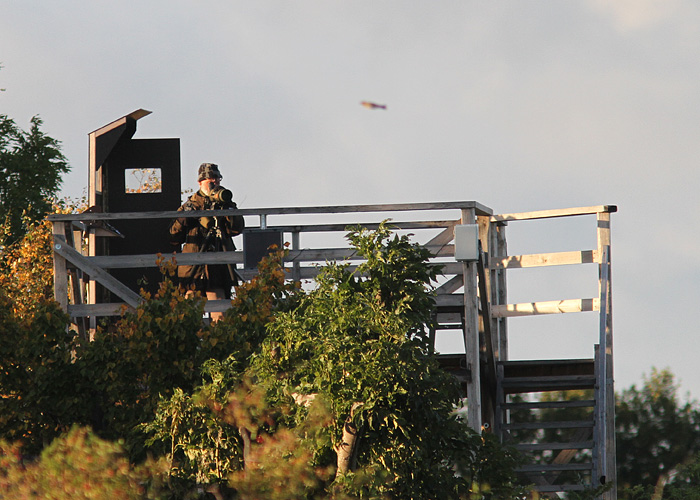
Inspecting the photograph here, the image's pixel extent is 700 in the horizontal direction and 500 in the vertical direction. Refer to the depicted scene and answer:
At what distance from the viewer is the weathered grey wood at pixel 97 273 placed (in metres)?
12.9

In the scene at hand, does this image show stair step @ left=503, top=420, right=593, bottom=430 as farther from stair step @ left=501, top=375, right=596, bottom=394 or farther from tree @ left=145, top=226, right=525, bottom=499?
tree @ left=145, top=226, right=525, bottom=499

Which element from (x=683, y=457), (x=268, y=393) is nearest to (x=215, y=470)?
(x=268, y=393)

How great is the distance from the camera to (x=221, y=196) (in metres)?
13.3

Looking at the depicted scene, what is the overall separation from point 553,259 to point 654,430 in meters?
9.15

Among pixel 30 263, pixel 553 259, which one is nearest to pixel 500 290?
pixel 553 259

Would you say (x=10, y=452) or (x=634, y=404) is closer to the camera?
(x=10, y=452)

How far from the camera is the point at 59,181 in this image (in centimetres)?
3067

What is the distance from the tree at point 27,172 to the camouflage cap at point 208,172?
14.8 metres

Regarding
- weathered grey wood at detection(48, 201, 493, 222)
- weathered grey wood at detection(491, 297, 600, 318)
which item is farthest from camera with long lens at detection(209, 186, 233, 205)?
weathered grey wood at detection(491, 297, 600, 318)

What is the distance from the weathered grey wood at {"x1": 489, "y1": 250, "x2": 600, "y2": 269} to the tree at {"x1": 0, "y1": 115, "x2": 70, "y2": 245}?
1614 centimetres

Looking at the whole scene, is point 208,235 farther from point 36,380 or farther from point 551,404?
point 551,404

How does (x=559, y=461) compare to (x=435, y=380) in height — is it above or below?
below

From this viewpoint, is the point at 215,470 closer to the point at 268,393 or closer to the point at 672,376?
the point at 268,393

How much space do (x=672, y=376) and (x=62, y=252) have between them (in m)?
12.9
